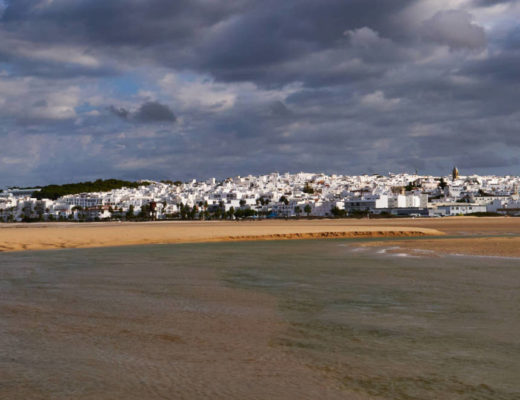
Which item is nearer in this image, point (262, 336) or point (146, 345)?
point (146, 345)

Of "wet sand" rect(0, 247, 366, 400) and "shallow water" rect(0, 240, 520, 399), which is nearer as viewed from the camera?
"wet sand" rect(0, 247, 366, 400)

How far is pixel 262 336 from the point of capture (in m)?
9.09

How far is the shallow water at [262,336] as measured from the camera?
648 centimetres

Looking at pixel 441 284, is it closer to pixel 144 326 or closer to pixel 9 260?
pixel 144 326

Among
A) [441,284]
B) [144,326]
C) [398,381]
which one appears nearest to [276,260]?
[441,284]

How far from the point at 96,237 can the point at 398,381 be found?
36.1 m

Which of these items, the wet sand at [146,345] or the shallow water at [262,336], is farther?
the shallow water at [262,336]

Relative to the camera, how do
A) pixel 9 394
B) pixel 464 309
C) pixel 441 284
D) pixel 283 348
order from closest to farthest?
1. pixel 9 394
2. pixel 283 348
3. pixel 464 309
4. pixel 441 284

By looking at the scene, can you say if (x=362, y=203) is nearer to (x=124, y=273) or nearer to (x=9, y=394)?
(x=124, y=273)

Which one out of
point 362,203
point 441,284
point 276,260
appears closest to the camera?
point 441,284

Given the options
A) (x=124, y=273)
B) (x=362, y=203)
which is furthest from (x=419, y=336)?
(x=362, y=203)

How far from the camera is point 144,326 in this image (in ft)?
32.0

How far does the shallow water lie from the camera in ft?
21.3

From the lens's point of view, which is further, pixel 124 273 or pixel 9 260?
pixel 9 260
